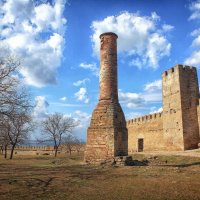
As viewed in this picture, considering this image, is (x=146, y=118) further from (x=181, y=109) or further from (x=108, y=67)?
(x=108, y=67)

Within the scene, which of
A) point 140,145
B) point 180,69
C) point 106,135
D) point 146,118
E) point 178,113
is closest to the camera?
point 106,135

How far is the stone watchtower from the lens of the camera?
22.5 meters

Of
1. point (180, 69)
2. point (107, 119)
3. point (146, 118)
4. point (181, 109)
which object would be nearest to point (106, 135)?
point (107, 119)

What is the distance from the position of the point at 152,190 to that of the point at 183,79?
58.1 feet

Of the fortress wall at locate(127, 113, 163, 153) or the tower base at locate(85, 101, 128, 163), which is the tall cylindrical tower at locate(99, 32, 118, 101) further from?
the fortress wall at locate(127, 113, 163, 153)

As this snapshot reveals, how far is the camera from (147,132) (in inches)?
1120

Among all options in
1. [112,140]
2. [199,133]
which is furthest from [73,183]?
[199,133]

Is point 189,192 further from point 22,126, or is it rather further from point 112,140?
point 22,126

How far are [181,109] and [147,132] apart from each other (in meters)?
6.68

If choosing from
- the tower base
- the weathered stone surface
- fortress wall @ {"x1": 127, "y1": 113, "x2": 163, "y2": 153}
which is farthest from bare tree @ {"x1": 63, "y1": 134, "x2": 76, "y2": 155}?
the tower base

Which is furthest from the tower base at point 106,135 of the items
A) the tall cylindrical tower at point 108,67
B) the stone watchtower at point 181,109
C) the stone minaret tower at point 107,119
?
the stone watchtower at point 181,109

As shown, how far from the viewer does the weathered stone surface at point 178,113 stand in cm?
2252

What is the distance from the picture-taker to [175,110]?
23578mm

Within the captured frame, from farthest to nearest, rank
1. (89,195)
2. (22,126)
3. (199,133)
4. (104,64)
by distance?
1. (22,126)
2. (199,133)
3. (104,64)
4. (89,195)
